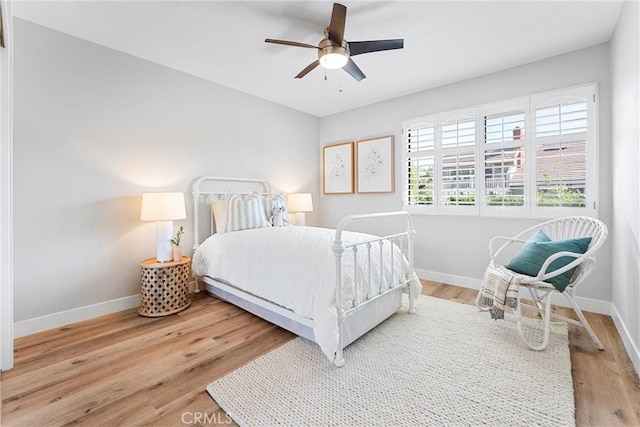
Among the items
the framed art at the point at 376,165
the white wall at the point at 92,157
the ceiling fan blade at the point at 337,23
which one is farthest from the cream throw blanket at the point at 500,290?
the white wall at the point at 92,157

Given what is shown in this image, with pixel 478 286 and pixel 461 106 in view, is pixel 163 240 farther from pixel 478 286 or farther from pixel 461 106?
pixel 461 106

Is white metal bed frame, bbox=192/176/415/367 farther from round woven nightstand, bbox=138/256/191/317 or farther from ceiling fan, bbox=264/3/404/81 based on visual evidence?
ceiling fan, bbox=264/3/404/81

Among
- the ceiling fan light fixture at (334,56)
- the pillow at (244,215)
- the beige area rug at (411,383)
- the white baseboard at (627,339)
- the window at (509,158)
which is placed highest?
the ceiling fan light fixture at (334,56)

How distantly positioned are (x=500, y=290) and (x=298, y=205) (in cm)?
280

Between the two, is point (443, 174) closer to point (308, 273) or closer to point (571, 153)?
point (571, 153)

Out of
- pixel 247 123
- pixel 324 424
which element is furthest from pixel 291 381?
pixel 247 123

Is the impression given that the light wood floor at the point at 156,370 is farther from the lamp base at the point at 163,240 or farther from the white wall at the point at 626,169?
the lamp base at the point at 163,240

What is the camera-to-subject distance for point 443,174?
3.52 meters

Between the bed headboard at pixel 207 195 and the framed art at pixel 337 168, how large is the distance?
58.8 inches

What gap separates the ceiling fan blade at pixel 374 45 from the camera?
2033mm

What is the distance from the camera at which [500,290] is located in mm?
2037

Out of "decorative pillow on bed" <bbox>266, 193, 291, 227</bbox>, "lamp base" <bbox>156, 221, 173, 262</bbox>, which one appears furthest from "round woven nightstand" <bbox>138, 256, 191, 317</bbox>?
"decorative pillow on bed" <bbox>266, 193, 291, 227</bbox>

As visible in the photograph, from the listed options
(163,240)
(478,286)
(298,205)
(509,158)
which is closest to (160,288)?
(163,240)

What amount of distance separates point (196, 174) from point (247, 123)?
1058 millimetres
